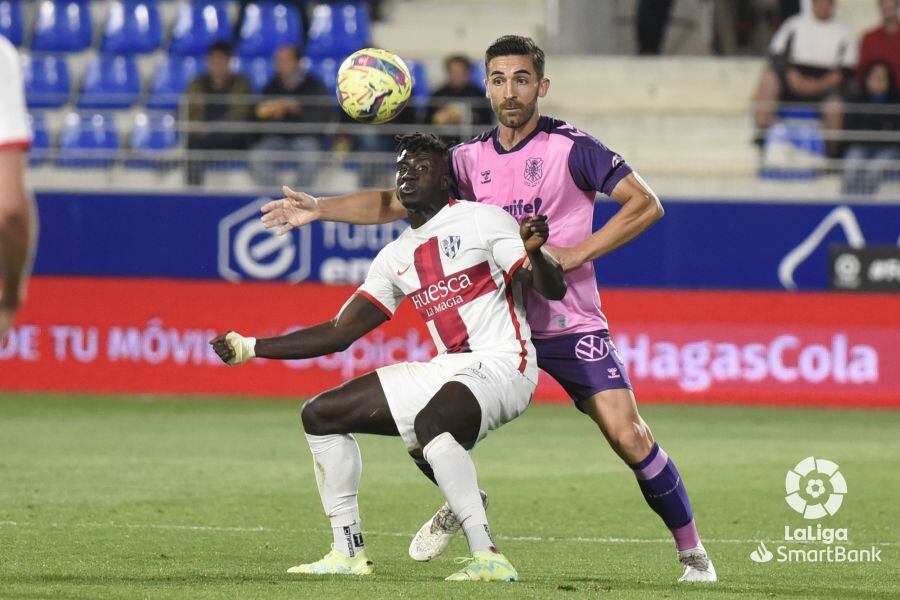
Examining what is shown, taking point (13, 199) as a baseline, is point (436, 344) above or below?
below

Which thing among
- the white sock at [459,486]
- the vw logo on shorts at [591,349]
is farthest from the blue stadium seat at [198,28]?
the white sock at [459,486]

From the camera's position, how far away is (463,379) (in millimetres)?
6801

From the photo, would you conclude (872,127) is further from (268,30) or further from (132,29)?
(132,29)

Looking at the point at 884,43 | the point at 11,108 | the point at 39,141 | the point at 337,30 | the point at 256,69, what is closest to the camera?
the point at 11,108

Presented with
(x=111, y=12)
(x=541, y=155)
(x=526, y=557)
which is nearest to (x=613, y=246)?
(x=541, y=155)

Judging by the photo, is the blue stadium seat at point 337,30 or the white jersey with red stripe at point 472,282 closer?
the white jersey with red stripe at point 472,282

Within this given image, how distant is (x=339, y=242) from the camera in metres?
18.1

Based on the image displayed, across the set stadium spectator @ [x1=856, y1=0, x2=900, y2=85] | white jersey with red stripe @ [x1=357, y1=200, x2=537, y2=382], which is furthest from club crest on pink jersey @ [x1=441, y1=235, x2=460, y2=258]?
stadium spectator @ [x1=856, y1=0, x2=900, y2=85]

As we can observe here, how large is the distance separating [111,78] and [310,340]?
46.3 ft

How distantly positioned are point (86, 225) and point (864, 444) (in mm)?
9377

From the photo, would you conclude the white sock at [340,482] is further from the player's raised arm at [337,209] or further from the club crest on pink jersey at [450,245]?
the player's raised arm at [337,209]

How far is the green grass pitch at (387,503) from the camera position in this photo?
22.3 ft

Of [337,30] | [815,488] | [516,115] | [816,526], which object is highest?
[337,30]

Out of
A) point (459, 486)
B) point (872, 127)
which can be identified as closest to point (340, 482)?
point (459, 486)
